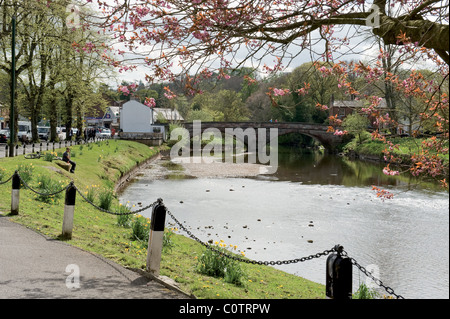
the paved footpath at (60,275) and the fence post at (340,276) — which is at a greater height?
the fence post at (340,276)

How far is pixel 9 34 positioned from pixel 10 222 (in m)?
23.2

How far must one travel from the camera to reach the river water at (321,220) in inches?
567

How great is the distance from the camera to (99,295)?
20.2 ft

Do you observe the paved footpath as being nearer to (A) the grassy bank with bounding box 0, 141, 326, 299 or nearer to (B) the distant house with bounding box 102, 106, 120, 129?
(A) the grassy bank with bounding box 0, 141, 326, 299

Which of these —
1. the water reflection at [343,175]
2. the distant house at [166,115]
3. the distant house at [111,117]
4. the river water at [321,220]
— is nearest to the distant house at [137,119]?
the distant house at [166,115]

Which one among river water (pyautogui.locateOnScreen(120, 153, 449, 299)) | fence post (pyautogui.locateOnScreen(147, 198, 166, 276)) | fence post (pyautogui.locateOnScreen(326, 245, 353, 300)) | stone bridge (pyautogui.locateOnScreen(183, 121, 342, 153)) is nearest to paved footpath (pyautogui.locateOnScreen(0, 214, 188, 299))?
fence post (pyautogui.locateOnScreen(147, 198, 166, 276))

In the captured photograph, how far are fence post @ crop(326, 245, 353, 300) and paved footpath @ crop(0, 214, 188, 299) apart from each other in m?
2.23

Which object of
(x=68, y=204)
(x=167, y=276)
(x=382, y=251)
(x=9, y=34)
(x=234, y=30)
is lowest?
(x=382, y=251)

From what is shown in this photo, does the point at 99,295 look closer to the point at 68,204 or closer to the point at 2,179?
the point at 68,204

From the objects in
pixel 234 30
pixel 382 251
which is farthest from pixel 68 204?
pixel 382 251

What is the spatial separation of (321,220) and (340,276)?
53.6 ft

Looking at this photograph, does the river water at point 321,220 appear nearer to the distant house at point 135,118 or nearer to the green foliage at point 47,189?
the green foliage at point 47,189

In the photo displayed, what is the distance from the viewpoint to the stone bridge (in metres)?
68.2

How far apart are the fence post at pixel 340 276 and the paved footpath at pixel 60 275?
7.33 ft
